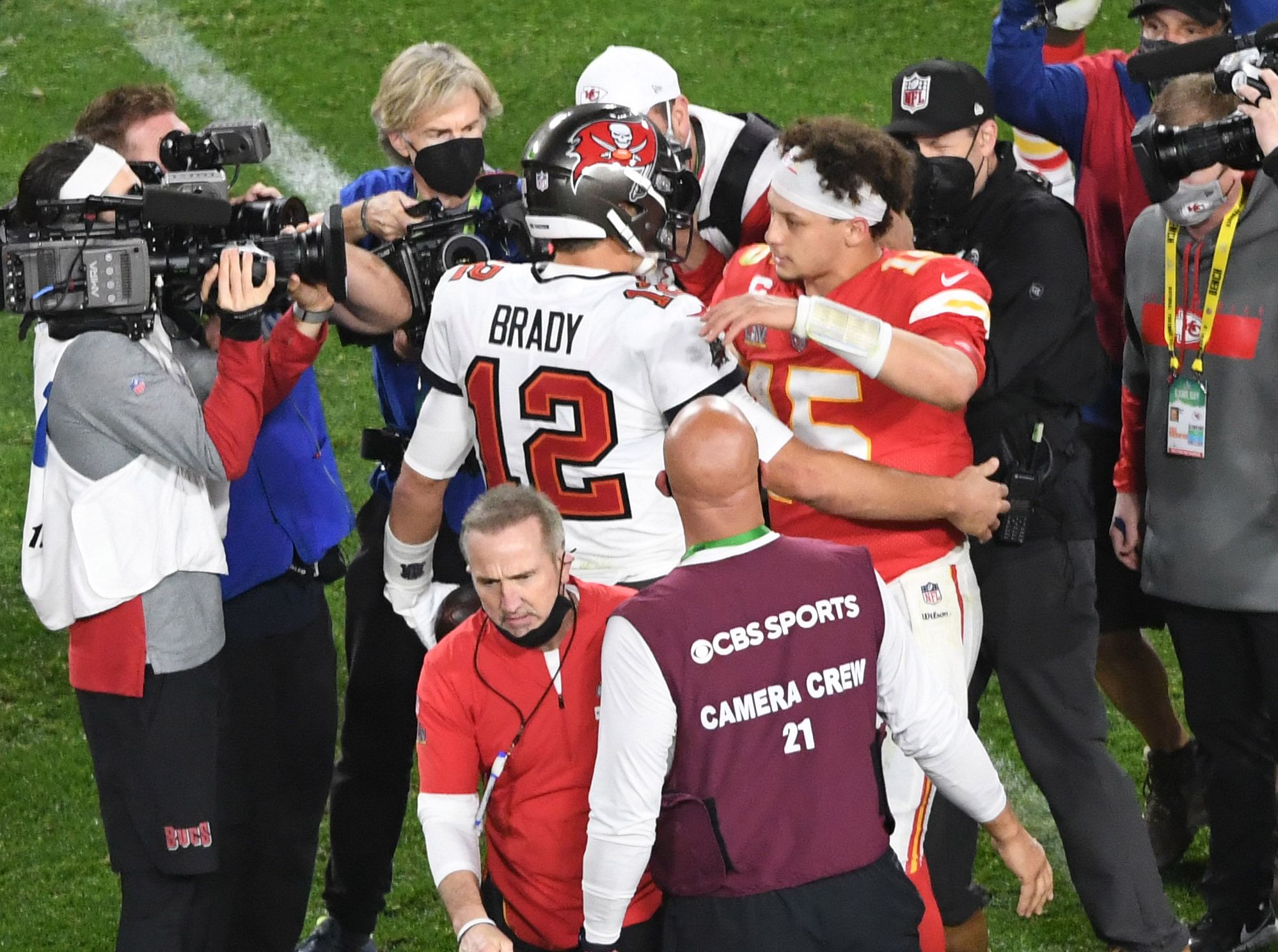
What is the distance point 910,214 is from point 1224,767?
150 centimetres

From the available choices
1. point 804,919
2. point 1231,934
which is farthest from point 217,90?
point 804,919

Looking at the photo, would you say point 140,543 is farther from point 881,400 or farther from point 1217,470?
point 1217,470

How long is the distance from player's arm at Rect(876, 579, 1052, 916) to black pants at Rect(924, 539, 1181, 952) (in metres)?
0.94

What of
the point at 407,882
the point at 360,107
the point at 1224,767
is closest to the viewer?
the point at 1224,767

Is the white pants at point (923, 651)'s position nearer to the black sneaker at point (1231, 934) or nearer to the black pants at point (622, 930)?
the black pants at point (622, 930)

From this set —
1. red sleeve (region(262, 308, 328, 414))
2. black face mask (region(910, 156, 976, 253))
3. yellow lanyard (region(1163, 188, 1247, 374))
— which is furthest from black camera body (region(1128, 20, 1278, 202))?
red sleeve (region(262, 308, 328, 414))

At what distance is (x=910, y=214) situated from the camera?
4.01 metres

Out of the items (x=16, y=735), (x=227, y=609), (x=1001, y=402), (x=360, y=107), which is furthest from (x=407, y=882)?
(x=360, y=107)

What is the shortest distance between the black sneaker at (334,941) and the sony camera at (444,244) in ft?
4.97

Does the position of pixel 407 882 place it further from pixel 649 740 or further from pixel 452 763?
pixel 649 740

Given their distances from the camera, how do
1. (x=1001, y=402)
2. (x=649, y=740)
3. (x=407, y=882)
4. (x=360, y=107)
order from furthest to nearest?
(x=360, y=107) → (x=407, y=882) → (x=1001, y=402) → (x=649, y=740)

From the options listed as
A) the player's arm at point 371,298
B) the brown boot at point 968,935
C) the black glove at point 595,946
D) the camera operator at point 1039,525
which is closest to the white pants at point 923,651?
the camera operator at point 1039,525

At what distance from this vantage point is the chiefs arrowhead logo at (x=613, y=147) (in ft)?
11.0

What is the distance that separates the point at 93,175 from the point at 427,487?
0.92 meters
